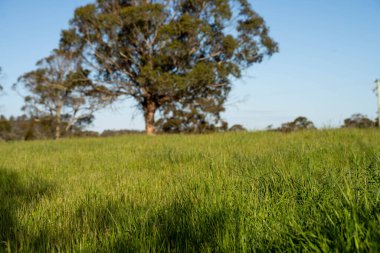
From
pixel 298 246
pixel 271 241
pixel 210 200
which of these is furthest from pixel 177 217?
pixel 298 246

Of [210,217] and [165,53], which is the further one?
[165,53]

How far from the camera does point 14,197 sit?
12.4 ft

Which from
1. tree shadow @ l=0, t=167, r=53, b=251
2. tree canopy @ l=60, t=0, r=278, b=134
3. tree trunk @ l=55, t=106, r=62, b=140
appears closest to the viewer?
tree shadow @ l=0, t=167, r=53, b=251

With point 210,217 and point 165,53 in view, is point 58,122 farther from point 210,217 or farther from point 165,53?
point 210,217

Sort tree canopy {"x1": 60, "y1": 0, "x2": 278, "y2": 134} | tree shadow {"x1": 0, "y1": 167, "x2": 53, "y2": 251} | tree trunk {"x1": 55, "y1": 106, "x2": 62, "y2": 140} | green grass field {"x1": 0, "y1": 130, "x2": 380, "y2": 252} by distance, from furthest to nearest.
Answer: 1. tree trunk {"x1": 55, "y1": 106, "x2": 62, "y2": 140}
2. tree canopy {"x1": 60, "y1": 0, "x2": 278, "y2": 134}
3. tree shadow {"x1": 0, "y1": 167, "x2": 53, "y2": 251}
4. green grass field {"x1": 0, "y1": 130, "x2": 380, "y2": 252}

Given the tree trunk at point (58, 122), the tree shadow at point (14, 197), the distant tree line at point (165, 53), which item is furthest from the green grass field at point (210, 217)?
the tree trunk at point (58, 122)

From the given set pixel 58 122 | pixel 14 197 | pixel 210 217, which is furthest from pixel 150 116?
pixel 210 217

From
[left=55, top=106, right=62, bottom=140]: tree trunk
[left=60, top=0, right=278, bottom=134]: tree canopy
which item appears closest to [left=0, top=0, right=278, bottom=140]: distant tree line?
[left=60, top=0, right=278, bottom=134]: tree canopy

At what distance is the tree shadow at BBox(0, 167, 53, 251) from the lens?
2.51 meters

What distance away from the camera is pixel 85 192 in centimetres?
356

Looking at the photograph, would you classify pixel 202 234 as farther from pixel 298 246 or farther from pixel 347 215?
pixel 347 215

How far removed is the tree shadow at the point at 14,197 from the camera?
2.51 meters

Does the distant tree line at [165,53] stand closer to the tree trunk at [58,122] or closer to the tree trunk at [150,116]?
the tree trunk at [150,116]

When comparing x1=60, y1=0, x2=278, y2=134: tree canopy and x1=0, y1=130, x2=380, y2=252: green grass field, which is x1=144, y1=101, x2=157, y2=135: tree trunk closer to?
x1=60, y1=0, x2=278, y2=134: tree canopy
